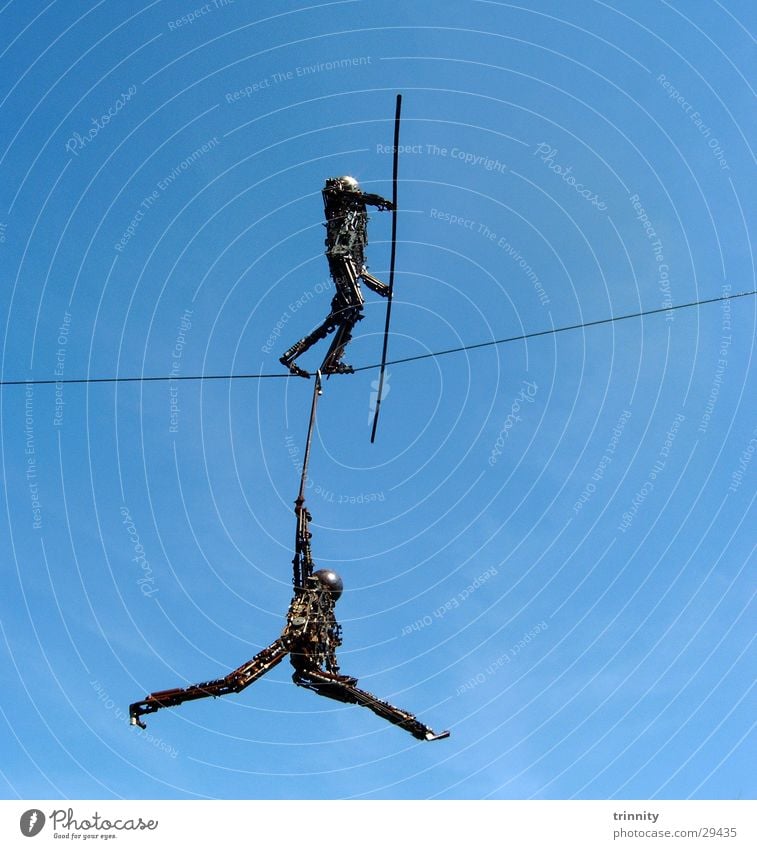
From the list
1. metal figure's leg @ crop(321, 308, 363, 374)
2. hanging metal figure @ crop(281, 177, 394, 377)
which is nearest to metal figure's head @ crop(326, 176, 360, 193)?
hanging metal figure @ crop(281, 177, 394, 377)

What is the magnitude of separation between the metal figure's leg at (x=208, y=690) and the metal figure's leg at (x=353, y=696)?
1.13 meters

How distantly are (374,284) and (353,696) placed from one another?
11.9 m

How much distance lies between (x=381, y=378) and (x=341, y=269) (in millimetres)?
3550

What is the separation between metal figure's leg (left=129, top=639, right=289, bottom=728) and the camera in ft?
72.3

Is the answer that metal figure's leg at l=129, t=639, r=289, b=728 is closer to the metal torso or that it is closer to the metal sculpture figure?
the metal sculpture figure

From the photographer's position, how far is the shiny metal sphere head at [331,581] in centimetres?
2536

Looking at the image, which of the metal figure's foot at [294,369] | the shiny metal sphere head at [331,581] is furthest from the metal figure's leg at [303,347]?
the shiny metal sphere head at [331,581]

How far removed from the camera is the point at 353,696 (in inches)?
876

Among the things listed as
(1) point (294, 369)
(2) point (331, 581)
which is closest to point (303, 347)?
(1) point (294, 369)

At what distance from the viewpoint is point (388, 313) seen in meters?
23.8

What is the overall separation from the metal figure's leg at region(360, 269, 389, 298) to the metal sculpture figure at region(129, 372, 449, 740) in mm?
3131

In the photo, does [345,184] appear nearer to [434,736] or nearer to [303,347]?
[303,347]
